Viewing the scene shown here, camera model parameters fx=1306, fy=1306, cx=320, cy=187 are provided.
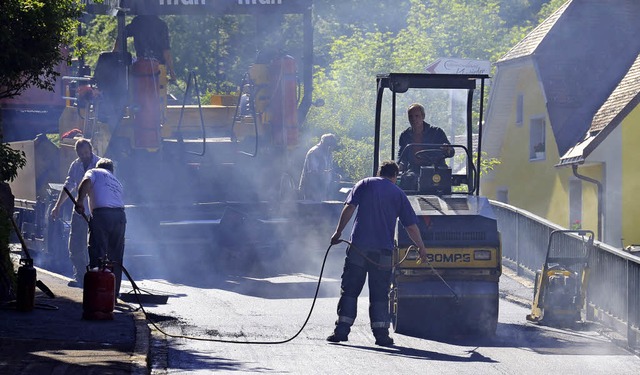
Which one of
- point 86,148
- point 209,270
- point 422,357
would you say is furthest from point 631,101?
point 422,357

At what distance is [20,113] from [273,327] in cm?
2557

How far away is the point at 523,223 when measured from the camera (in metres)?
20.5

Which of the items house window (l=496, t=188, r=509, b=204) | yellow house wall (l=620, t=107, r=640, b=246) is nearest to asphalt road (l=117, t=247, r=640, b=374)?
yellow house wall (l=620, t=107, r=640, b=246)

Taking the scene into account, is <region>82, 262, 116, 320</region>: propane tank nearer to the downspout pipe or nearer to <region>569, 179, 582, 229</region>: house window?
the downspout pipe

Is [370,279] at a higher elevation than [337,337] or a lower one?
higher

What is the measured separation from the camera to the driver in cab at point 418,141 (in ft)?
47.6

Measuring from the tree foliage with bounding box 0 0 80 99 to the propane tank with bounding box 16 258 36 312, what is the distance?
2.30 meters

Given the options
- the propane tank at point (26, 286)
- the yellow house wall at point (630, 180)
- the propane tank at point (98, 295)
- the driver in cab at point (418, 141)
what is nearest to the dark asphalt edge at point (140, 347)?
the propane tank at point (98, 295)

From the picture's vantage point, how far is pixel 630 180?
115ft

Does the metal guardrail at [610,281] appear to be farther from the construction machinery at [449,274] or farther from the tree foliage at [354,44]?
the tree foliage at [354,44]

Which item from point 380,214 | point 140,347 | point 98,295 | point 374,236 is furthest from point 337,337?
point 98,295

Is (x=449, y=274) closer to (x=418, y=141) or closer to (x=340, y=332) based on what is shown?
(x=340, y=332)

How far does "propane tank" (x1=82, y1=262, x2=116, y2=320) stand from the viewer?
42.6 feet

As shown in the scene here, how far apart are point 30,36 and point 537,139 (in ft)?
96.2
